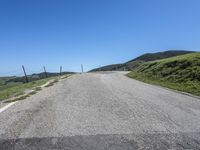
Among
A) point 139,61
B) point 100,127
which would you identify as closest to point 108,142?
point 100,127

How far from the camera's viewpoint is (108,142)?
4258 millimetres

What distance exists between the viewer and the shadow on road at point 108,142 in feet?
13.2

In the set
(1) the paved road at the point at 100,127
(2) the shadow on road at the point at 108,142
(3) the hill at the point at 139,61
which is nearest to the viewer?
(2) the shadow on road at the point at 108,142

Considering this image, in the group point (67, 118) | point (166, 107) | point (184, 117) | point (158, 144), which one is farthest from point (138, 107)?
point (158, 144)

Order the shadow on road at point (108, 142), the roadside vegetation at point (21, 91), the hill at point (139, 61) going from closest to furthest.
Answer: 1. the shadow on road at point (108, 142)
2. the roadside vegetation at point (21, 91)
3. the hill at point (139, 61)

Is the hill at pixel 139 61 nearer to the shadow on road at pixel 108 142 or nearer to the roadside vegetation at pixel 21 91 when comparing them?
the roadside vegetation at pixel 21 91

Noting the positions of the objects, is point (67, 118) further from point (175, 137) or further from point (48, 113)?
point (175, 137)

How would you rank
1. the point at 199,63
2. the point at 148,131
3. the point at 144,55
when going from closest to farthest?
the point at 148,131 → the point at 199,63 → the point at 144,55

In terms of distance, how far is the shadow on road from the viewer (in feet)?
13.2

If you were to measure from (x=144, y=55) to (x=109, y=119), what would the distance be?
7843 cm

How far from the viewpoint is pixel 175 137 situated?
452 cm

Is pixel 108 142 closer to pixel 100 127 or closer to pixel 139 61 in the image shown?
pixel 100 127

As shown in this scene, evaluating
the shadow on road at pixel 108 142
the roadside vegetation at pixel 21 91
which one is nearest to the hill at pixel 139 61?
the roadside vegetation at pixel 21 91

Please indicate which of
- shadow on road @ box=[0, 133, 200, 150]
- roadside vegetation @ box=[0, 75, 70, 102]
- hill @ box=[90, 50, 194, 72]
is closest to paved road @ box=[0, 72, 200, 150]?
shadow on road @ box=[0, 133, 200, 150]
